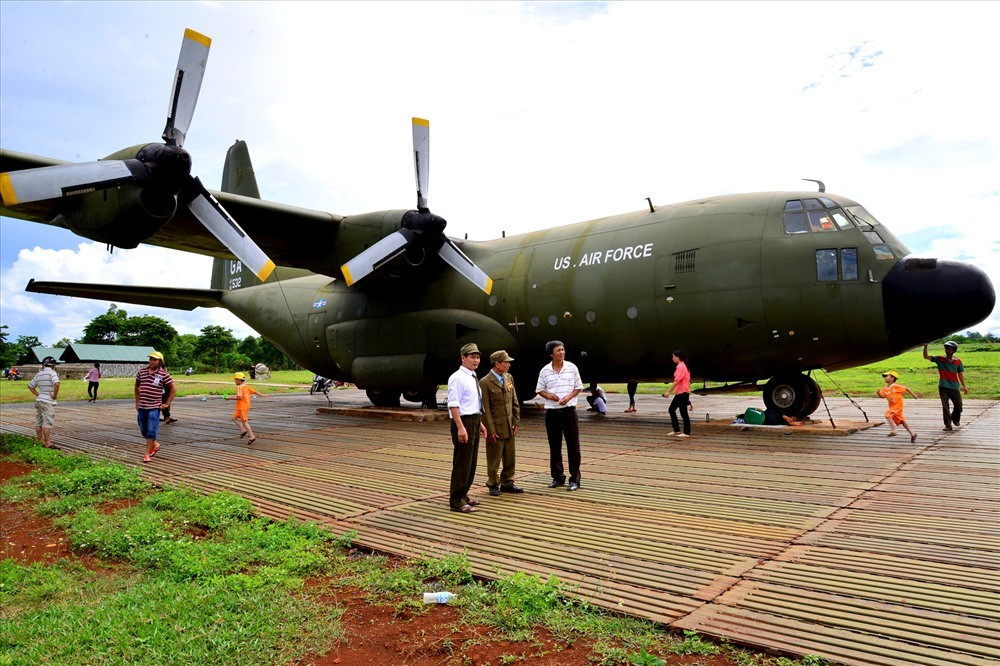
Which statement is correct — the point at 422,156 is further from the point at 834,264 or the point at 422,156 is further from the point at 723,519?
the point at 723,519

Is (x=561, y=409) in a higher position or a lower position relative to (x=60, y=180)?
lower

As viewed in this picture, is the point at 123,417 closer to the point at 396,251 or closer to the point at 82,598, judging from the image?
the point at 396,251

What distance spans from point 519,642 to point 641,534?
6.70 ft

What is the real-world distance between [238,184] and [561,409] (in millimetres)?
17256

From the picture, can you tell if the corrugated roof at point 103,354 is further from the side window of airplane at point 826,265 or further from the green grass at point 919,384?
the side window of airplane at point 826,265

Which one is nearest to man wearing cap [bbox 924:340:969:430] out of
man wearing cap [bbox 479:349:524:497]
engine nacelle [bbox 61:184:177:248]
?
man wearing cap [bbox 479:349:524:497]

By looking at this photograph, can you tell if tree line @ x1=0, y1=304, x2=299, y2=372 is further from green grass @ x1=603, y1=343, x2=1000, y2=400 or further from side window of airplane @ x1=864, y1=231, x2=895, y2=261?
side window of airplane @ x1=864, y1=231, x2=895, y2=261

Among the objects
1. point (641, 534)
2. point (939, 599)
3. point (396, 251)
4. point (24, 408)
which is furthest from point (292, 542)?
point (24, 408)

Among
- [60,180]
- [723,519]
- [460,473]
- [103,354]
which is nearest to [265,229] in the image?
[60,180]

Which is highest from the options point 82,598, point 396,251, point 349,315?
point 396,251

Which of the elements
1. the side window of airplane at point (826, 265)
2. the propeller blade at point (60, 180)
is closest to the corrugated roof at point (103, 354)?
the propeller blade at point (60, 180)

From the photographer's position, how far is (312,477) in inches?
309

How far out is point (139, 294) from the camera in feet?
57.4

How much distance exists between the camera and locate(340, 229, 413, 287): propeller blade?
12242mm
